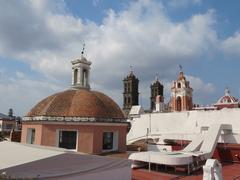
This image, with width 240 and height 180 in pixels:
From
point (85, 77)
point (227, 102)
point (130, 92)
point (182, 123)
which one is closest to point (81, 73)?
point (85, 77)

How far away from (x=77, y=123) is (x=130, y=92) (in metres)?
55.5

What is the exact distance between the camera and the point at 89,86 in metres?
20.5

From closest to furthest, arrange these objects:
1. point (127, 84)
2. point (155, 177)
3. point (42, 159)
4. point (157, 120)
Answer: point (42, 159)
point (155, 177)
point (157, 120)
point (127, 84)

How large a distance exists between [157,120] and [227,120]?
9737mm

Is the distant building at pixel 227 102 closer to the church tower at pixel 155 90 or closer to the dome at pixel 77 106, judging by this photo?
the dome at pixel 77 106

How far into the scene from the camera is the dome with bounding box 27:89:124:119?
16587mm

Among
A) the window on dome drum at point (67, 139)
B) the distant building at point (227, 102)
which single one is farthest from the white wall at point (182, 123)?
the window on dome drum at point (67, 139)

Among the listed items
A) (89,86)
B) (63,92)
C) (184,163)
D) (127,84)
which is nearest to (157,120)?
(89,86)

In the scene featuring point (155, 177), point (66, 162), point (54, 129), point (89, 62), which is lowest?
point (155, 177)

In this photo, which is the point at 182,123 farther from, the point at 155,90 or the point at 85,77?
the point at 155,90

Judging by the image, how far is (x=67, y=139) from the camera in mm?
16453

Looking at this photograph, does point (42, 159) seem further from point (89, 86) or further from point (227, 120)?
point (227, 120)

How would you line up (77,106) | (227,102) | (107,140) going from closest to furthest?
(77,106)
(107,140)
(227,102)

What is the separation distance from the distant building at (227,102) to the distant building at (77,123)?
24.2 m
